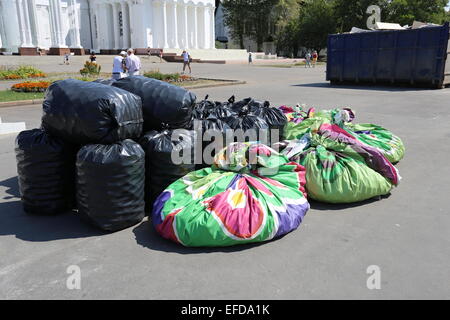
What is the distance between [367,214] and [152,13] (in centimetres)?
4340

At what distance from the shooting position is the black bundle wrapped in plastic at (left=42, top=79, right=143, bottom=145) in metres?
3.33

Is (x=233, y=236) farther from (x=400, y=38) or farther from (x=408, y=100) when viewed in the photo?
(x=400, y=38)

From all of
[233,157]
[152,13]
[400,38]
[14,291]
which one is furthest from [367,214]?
[152,13]

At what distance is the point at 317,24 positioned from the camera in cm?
5234

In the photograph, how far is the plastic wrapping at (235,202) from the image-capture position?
3.10 metres

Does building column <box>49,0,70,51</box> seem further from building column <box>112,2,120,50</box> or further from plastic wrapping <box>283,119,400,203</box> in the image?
plastic wrapping <box>283,119,400,203</box>

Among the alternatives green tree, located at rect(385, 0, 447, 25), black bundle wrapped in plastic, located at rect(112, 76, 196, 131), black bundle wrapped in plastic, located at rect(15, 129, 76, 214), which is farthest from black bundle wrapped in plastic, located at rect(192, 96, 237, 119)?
green tree, located at rect(385, 0, 447, 25)

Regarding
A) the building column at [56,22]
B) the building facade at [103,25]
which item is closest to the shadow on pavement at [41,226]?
the building facade at [103,25]

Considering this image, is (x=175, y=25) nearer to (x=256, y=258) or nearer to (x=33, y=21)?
(x=33, y=21)

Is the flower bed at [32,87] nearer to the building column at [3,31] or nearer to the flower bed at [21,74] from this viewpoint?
the flower bed at [21,74]

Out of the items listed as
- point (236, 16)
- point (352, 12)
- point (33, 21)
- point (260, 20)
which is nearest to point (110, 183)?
point (33, 21)

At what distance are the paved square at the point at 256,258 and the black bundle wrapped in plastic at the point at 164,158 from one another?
0.43 m

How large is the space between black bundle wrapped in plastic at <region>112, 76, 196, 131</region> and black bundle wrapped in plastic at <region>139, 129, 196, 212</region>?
0.11 m

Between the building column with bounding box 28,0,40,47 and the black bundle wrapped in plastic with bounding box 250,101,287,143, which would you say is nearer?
the black bundle wrapped in plastic with bounding box 250,101,287,143
